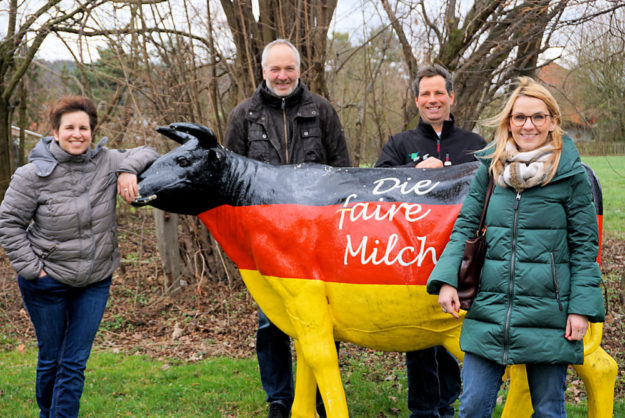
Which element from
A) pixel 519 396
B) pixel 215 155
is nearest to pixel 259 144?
pixel 215 155

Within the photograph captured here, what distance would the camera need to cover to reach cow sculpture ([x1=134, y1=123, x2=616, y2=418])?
11.4ft

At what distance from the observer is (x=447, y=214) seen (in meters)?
3.45

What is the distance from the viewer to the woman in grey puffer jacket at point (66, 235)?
3.96 metres

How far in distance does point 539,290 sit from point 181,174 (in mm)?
2247

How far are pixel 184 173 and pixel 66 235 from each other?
39.9 inches

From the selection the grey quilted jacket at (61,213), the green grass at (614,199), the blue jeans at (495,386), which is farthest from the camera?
the green grass at (614,199)

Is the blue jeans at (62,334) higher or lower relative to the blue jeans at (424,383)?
higher

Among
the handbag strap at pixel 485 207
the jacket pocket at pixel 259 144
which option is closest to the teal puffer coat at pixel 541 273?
the handbag strap at pixel 485 207

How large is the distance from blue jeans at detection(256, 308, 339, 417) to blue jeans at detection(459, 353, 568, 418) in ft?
6.06

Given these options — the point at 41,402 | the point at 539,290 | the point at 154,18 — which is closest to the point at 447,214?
the point at 539,290

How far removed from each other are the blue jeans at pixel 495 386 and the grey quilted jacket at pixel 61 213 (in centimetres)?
251

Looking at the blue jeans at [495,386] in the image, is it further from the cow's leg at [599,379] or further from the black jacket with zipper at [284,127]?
the black jacket with zipper at [284,127]

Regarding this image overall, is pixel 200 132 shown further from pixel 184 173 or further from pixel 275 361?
pixel 275 361

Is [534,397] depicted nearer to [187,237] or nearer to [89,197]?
[89,197]
